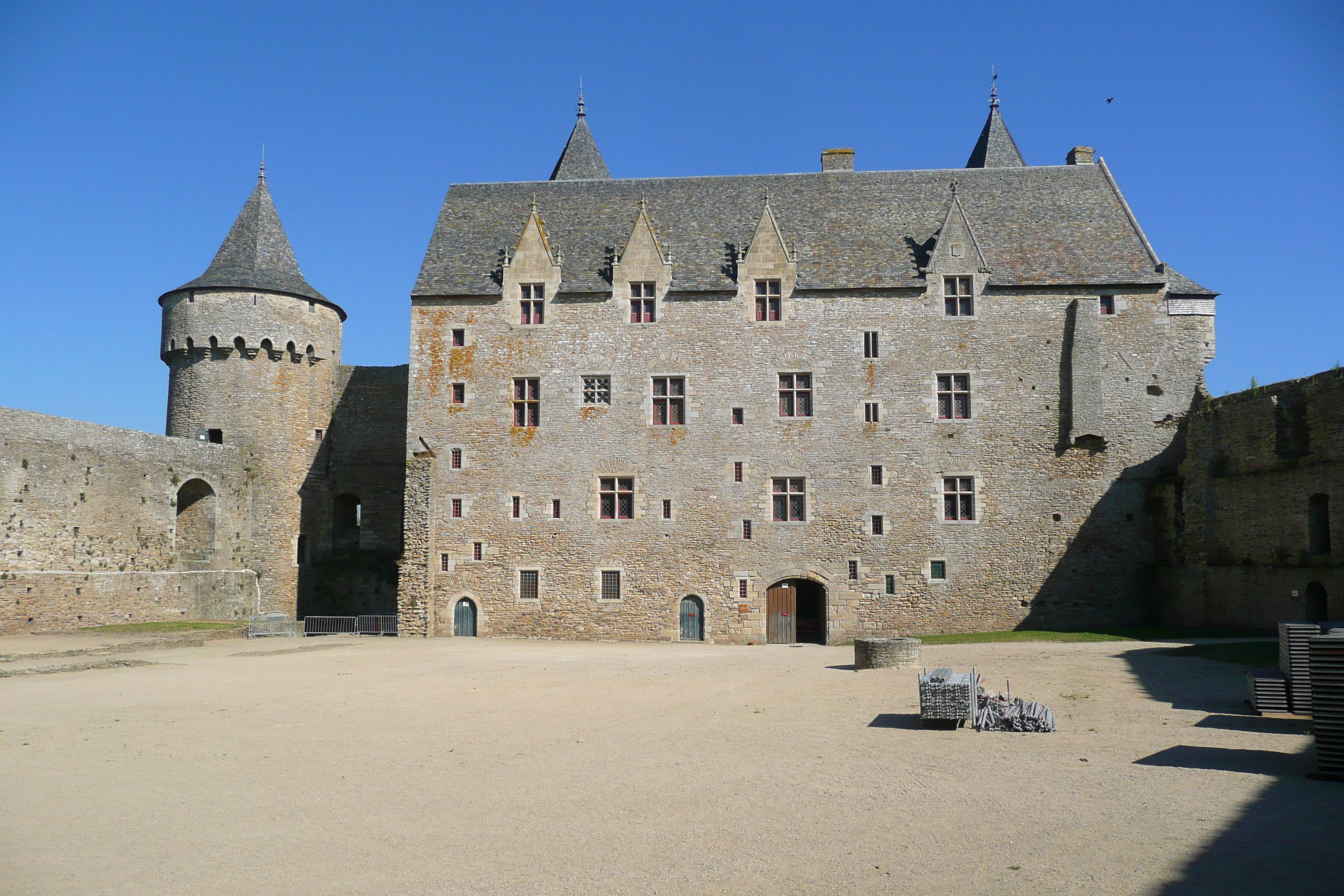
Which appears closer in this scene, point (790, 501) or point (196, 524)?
point (790, 501)

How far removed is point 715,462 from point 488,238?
1153 cm

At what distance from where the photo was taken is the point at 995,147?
140 feet

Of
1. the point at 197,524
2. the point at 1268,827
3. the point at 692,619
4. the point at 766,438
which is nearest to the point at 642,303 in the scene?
the point at 766,438

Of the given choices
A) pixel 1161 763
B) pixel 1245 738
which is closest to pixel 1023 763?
pixel 1161 763

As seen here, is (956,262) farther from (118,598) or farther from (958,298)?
(118,598)

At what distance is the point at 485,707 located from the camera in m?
14.6

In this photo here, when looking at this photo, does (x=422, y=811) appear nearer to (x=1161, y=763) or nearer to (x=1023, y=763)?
(x=1023, y=763)

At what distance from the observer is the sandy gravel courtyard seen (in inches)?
271

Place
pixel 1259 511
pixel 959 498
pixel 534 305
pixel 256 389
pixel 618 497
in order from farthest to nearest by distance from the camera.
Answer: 1. pixel 256 389
2. pixel 534 305
3. pixel 618 497
4. pixel 959 498
5. pixel 1259 511

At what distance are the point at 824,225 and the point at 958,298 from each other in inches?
209

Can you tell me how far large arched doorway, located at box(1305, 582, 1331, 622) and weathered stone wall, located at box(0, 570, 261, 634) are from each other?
107ft

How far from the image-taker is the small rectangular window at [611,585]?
30.1 metres

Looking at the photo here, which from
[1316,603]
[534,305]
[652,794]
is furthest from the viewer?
[534,305]

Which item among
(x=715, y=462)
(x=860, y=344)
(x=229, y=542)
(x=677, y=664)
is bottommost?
(x=677, y=664)
